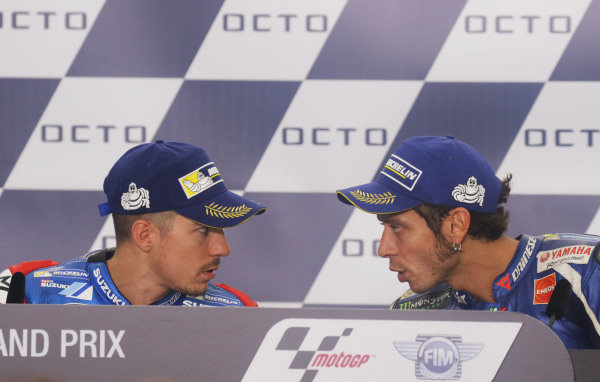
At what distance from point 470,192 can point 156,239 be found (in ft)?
2.03

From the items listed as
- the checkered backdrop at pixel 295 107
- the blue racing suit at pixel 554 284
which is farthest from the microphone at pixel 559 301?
the checkered backdrop at pixel 295 107

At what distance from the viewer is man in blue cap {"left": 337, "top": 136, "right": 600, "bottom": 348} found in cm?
138

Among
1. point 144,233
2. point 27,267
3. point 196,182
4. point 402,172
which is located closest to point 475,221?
point 402,172

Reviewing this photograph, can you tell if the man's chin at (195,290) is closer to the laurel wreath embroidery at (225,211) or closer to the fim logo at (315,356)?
the laurel wreath embroidery at (225,211)

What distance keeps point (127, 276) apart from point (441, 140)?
0.68 metres

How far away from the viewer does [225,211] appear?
1.38m

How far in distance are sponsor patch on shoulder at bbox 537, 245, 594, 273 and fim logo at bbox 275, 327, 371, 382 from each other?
71 centimetres

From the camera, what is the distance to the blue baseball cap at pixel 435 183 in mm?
1393

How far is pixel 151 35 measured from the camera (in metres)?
1.72

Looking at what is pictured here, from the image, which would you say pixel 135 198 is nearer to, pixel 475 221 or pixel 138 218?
pixel 138 218

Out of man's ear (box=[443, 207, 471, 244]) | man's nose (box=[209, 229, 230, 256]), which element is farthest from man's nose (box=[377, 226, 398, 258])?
man's nose (box=[209, 229, 230, 256])

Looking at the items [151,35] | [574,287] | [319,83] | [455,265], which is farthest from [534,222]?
[151,35]

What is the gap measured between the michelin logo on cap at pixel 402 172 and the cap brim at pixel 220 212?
0.90 feet

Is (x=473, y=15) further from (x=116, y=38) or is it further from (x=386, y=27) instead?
(x=116, y=38)
